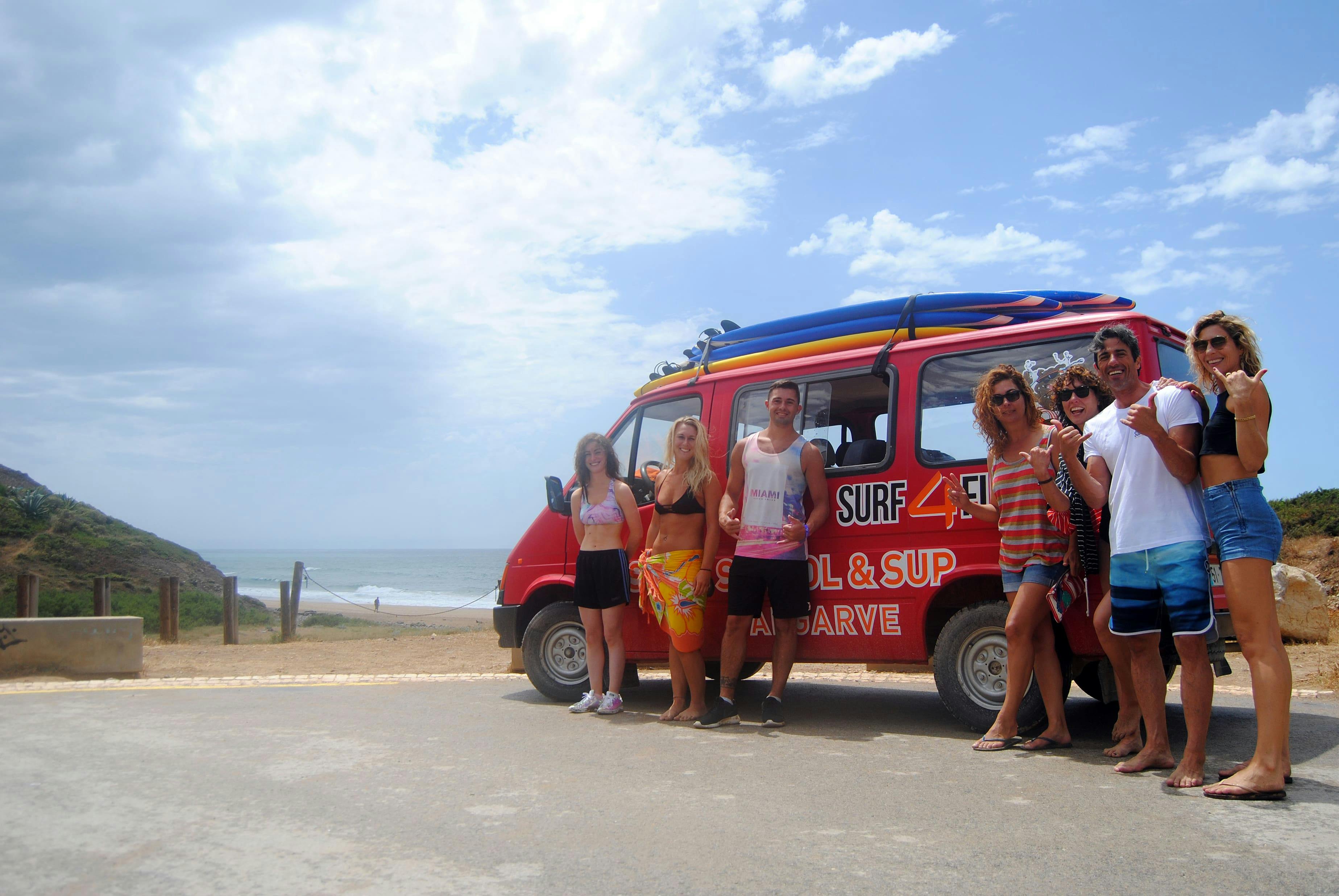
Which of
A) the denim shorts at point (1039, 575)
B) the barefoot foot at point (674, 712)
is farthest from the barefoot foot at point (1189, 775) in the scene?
the barefoot foot at point (674, 712)

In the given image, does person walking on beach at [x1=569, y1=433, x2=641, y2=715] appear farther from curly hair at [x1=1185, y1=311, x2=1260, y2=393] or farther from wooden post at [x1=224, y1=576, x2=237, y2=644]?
wooden post at [x1=224, y1=576, x2=237, y2=644]

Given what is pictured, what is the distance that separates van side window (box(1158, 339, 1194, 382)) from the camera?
16.3 feet

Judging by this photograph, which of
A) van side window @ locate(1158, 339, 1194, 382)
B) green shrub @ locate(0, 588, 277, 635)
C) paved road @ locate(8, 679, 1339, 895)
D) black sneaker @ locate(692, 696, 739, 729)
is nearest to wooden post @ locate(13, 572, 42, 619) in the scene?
green shrub @ locate(0, 588, 277, 635)

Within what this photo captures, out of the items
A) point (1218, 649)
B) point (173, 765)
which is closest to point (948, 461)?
point (1218, 649)

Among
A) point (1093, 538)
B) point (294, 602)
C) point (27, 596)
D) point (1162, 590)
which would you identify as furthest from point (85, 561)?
point (1162, 590)

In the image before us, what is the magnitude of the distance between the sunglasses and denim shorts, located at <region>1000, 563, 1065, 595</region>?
4.10ft

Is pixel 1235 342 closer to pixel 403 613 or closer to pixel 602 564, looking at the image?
pixel 602 564

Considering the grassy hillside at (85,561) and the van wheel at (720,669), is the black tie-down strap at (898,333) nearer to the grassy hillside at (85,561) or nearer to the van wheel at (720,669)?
the van wheel at (720,669)

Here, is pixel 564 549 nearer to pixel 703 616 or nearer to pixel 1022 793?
pixel 703 616

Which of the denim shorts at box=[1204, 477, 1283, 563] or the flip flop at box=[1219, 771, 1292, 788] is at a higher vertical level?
the denim shorts at box=[1204, 477, 1283, 563]

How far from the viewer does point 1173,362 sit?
16.6ft

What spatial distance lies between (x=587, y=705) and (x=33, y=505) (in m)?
29.4

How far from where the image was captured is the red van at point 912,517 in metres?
5.14

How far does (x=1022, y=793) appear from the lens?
3.88 meters
